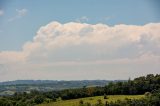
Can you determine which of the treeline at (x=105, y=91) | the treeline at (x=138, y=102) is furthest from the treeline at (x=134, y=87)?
the treeline at (x=138, y=102)

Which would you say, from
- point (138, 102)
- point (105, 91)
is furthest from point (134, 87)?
point (138, 102)

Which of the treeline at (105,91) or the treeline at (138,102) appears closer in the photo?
the treeline at (138,102)

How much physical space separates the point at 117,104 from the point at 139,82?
107 feet

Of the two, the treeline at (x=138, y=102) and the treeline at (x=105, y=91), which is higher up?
the treeline at (x=105, y=91)

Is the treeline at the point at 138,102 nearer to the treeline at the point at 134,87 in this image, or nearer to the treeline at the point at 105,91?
the treeline at the point at 134,87

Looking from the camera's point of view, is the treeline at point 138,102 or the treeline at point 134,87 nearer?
the treeline at point 138,102

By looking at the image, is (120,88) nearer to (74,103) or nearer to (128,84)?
(128,84)

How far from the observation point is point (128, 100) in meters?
126

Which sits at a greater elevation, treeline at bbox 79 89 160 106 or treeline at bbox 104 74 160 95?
treeline at bbox 104 74 160 95

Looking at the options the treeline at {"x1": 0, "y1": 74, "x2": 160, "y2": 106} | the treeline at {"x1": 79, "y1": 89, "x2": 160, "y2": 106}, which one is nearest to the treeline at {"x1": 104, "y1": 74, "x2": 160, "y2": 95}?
the treeline at {"x1": 0, "y1": 74, "x2": 160, "y2": 106}

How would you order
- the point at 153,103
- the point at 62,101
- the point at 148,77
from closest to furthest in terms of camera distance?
the point at 153,103
the point at 62,101
the point at 148,77

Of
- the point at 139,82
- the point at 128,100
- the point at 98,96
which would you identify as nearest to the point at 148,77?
the point at 139,82

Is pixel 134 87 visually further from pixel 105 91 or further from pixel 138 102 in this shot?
pixel 138 102

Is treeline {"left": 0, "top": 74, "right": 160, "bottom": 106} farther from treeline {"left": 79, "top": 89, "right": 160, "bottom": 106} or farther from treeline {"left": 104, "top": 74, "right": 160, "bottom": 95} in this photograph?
treeline {"left": 79, "top": 89, "right": 160, "bottom": 106}
